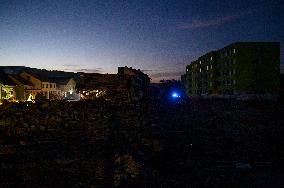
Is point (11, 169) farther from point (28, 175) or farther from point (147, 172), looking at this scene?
point (147, 172)

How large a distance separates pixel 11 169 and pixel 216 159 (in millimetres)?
8077

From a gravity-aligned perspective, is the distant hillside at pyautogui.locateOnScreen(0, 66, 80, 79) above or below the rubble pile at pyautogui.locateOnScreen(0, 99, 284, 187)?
above

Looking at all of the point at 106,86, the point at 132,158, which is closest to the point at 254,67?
the point at 106,86

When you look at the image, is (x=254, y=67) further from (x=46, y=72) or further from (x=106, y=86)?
(x=46, y=72)

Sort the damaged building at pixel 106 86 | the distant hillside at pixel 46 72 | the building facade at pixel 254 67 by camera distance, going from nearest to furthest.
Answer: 1. the damaged building at pixel 106 86
2. the building facade at pixel 254 67
3. the distant hillside at pixel 46 72

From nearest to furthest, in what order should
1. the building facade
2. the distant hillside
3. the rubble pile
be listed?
1. the rubble pile
2. the building facade
3. the distant hillside

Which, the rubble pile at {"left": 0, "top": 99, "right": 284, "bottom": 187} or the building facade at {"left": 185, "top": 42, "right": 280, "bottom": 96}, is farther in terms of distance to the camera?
the building facade at {"left": 185, "top": 42, "right": 280, "bottom": 96}

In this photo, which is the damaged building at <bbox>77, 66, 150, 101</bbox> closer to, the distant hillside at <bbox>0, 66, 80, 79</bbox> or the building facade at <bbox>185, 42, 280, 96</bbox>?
the building facade at <bbox>185, 42, 280, 96</bbox>

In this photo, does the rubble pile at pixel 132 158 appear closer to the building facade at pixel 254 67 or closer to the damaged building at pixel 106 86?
the damaged building at pixel 106 86

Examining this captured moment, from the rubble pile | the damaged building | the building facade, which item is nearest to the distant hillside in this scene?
the building facade

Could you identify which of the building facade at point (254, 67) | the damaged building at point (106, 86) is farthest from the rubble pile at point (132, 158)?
the building facade at point (254, 67)

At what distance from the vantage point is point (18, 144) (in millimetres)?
12844

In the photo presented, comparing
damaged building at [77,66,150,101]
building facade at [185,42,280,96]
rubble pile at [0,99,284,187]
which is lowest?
rubble pile at [0,99,284,187]

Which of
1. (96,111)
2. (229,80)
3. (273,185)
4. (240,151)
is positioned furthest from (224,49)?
(273,185)
